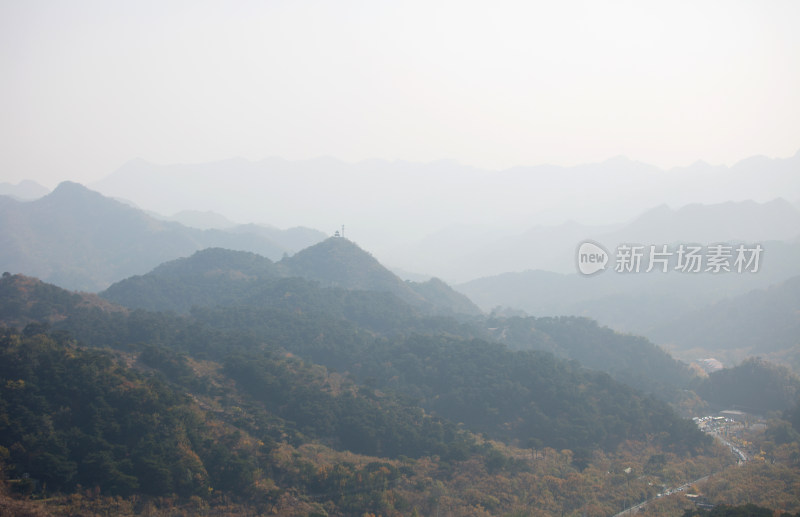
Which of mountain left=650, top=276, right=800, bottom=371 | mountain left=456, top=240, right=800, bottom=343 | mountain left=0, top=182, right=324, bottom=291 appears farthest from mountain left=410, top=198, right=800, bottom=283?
mountain left=0, top=182, right=324, bottom=291

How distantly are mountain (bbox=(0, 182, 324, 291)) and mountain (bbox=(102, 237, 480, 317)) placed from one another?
33.2 m

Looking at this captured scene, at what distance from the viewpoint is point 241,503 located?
21.1 meters

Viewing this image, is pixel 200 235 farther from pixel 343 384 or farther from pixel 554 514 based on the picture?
pixel 554 514

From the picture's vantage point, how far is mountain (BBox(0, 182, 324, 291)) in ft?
318

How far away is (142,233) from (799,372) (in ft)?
361

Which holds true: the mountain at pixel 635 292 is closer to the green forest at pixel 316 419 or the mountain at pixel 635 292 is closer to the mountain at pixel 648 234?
the mountain at pixel 648 234

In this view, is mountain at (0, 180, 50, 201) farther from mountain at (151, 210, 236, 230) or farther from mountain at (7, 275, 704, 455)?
mountain at (7, 275, 704, 455)

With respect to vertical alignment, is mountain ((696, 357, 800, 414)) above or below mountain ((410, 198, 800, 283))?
below

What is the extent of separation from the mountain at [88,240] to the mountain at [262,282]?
33.2m

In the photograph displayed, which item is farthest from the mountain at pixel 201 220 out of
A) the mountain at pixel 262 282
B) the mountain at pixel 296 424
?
the mountain at pixel 296 424

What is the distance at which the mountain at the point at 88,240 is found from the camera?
96812 mm

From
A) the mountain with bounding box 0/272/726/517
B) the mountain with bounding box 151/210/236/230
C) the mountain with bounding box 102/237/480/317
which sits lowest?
the mountain with bounding box 0/272/726/517

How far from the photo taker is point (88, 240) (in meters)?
107

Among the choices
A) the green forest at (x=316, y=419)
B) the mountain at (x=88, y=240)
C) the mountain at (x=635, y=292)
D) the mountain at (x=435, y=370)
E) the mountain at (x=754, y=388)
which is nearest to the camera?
the green forest at (x=316, y=419)
